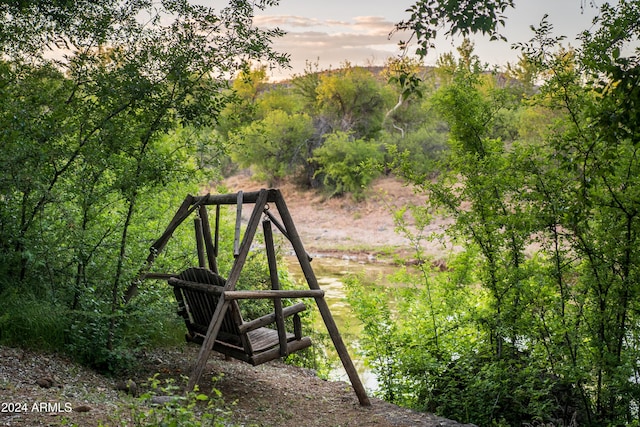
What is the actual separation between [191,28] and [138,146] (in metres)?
1.23

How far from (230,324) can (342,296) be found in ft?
29.5

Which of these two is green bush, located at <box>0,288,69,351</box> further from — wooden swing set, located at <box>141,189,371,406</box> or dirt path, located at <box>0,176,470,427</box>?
wooden swing set, located at <box>141,189,371,406</box>

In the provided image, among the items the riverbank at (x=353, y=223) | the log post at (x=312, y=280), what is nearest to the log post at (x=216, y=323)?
the log post at (x=312, y=280)

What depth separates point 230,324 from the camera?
600cm

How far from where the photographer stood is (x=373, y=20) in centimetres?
2545

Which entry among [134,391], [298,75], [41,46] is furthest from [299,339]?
[298,75]

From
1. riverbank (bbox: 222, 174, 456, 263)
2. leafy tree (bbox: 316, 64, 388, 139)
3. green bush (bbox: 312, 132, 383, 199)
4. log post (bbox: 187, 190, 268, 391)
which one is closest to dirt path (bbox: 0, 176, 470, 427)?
log post (bbox: 187, 190, 268, 391)

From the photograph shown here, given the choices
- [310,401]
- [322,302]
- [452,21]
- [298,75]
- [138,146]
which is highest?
[298,75]

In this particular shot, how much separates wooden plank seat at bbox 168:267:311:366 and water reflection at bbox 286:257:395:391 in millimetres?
1438

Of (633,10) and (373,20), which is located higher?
(373,20)

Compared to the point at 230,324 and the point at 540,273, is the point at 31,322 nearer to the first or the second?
the point at 230,324

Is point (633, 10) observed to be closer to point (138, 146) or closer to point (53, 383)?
point (138, 146)

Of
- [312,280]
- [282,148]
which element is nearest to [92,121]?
[312,280]

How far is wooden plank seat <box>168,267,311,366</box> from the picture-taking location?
588cm
